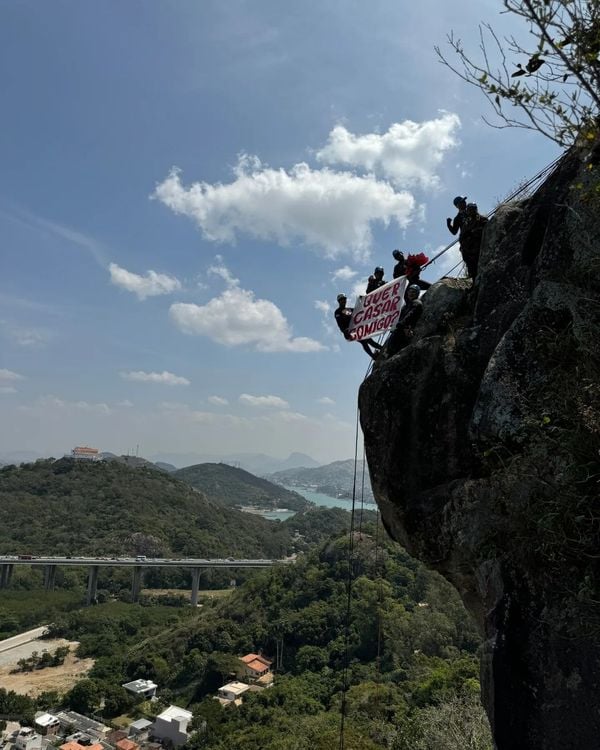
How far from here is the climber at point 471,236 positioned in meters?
7.09

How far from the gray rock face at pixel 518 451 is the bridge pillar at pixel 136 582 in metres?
81.3

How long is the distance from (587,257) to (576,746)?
3.75 meters

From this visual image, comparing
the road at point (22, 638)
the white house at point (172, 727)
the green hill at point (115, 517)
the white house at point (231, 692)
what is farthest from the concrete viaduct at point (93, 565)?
the white house at point (172, 727)

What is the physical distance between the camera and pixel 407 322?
7.50 meters

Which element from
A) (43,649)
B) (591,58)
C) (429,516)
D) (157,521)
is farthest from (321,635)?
(157,521)

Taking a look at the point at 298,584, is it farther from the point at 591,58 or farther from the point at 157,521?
the point at 591,58

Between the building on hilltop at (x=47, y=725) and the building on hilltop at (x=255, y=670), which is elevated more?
the building on hilltop at (x=255, y=670)

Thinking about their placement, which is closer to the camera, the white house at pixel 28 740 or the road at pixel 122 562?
the white house at pixel 28 740

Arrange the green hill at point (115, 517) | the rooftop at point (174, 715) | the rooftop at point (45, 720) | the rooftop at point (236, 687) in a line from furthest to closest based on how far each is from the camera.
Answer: the green hill at point (115, 517)
the rooftop at point (236, 687)
the rooftop at point (45, 720)
the rooftop at point (174, 715)

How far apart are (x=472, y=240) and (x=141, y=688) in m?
51.4

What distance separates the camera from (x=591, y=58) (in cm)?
273

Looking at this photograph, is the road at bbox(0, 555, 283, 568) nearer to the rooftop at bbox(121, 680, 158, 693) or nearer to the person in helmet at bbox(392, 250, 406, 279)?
the rooftop at bbox(121, 680, 158, 693)

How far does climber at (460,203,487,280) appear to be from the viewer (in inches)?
279

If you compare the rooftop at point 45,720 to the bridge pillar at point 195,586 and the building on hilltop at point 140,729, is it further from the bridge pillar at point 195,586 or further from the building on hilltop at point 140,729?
the bridge pillar at point 195,586
